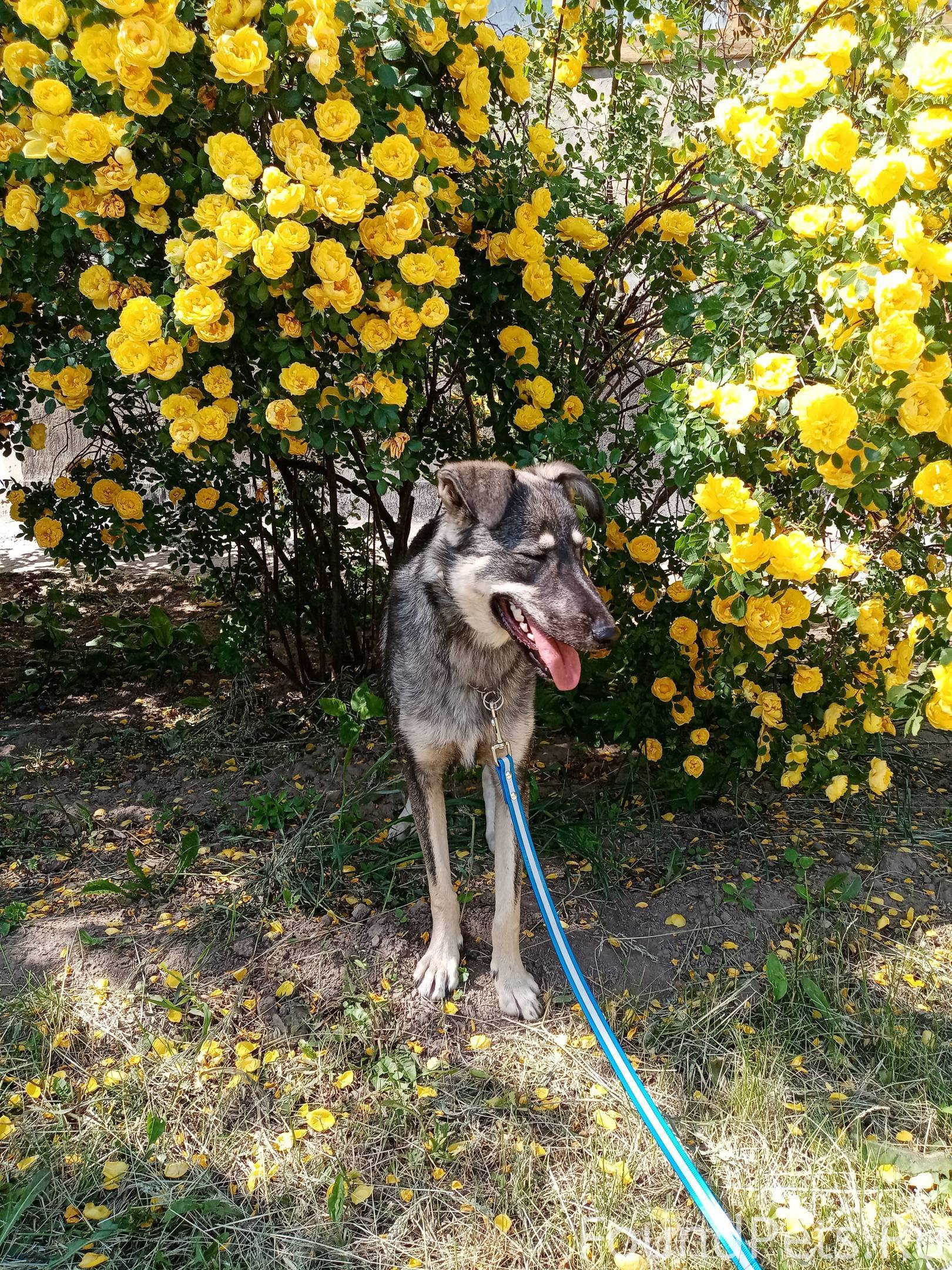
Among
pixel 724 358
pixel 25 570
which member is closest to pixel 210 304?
pixel 724 358

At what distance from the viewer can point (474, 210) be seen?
2.94m

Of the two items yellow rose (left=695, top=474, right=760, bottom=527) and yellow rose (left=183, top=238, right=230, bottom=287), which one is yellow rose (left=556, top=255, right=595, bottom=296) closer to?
yellow rose (left=695, top=474, right=760, bottom=527)

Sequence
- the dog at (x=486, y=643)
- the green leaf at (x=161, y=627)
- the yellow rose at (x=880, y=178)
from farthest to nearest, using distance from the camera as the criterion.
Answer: the green leaf at (x=161, y=627), the dog at (x=486, y=643), the yellow rose at (x=880, y=178)

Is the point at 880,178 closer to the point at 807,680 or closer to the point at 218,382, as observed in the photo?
the point at 807,680

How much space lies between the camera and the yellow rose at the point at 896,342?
1915 millimetres

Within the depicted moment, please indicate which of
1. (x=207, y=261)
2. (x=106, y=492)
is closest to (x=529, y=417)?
(x=207, y=261)

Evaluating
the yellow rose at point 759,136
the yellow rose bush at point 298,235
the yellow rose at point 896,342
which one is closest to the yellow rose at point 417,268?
the yellow rose bush at point 298,235

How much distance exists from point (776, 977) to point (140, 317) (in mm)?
2797

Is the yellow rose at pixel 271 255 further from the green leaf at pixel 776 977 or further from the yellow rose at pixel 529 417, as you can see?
the green leaf at pixel 776 977

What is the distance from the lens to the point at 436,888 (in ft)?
8.95

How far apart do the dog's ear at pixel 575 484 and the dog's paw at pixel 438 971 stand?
1535 millimetres

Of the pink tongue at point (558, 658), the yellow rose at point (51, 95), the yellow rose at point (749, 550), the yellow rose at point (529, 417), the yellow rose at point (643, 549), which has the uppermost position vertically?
the yellow rose at point (51, 95)

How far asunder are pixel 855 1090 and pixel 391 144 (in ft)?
9.89

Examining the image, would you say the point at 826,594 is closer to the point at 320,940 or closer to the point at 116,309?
the point at 320,940
